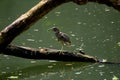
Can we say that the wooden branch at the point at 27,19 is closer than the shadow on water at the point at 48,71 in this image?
No

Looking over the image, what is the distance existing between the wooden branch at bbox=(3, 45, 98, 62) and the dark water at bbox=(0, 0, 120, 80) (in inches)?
4.7

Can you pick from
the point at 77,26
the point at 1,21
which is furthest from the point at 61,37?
the point at 1,21

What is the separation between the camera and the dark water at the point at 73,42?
8.37m

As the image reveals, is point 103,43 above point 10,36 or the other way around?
the other way around

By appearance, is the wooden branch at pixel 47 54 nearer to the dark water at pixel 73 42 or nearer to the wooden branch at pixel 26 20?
the dark water at pixel 73 42

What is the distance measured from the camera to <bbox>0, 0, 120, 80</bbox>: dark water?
8367 mm

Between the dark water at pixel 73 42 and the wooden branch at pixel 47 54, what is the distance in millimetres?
119

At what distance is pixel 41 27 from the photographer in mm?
13469

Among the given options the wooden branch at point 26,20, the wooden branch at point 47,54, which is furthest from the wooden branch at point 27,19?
the wooden branch at point 47,54

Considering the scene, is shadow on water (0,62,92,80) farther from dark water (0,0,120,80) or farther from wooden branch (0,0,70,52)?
wooden branch (0,0,70,52)

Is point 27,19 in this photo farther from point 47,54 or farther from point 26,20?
Result: point 47,54

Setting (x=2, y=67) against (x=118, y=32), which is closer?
(x=2, y=67)

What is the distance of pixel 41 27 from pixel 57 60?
450 cm

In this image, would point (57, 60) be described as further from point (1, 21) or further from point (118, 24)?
point (1, 21)
